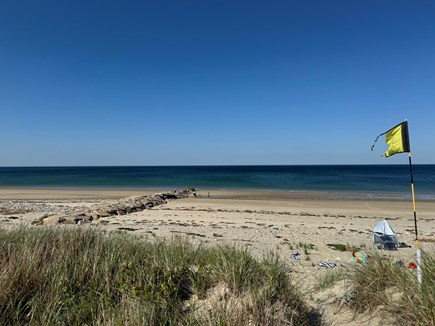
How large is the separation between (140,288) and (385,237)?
31.6 ft

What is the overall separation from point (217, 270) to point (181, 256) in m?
0.80

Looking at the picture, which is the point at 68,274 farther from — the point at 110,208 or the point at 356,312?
the point at 110,208

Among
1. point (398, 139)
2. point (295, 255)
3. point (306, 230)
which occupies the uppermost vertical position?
point (398, 139)

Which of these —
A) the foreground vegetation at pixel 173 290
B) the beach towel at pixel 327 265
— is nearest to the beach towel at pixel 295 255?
the beach towel at pixel 327 265

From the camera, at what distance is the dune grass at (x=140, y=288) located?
310cm

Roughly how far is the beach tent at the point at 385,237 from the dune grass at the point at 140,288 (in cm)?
742

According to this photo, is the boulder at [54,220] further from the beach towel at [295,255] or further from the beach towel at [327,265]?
the beach towel at [327,265]

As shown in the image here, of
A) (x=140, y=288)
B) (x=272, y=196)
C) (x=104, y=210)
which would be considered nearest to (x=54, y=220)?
(x=104, y=210)

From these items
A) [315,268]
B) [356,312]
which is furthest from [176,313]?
[315,268]

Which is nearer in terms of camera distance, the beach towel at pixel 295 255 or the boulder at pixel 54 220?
the beach towel at pixel 295 255

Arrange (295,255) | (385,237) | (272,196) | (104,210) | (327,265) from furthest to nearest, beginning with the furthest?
1. (272,196)
2. (104,210)
3. (385,237)
4. (295,255)
5. (327,265)

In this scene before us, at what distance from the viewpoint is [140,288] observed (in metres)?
3.71

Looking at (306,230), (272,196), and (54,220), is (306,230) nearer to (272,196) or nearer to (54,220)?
(54,220)

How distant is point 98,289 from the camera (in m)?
3.68
